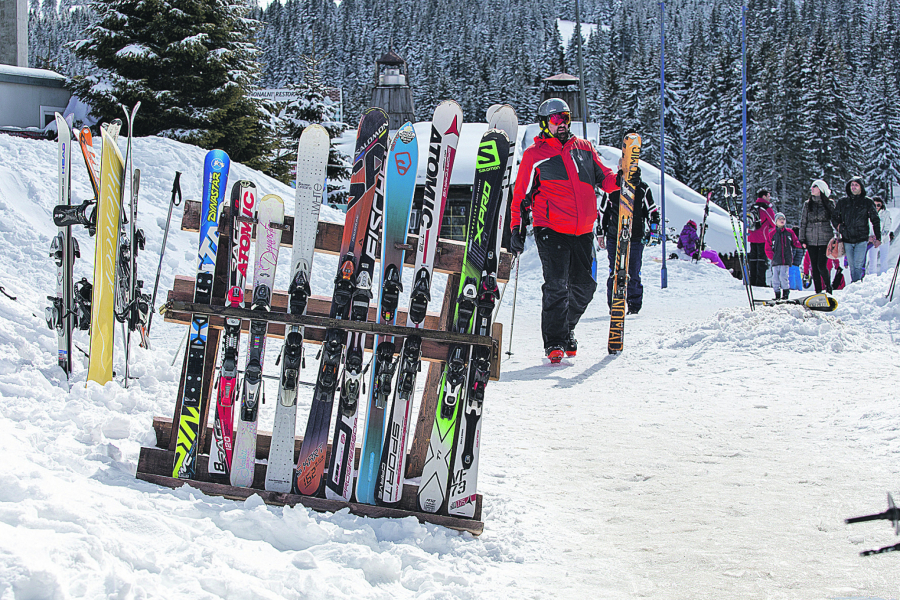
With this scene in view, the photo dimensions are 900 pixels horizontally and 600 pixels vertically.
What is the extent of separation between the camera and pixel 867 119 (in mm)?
57562

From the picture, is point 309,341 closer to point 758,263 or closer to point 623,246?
point 623,246

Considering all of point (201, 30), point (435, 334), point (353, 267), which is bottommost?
point (435, 334)

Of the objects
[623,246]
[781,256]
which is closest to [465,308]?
[623,246]

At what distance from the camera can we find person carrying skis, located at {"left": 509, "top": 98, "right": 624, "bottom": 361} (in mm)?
5918

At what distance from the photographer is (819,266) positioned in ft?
38.7

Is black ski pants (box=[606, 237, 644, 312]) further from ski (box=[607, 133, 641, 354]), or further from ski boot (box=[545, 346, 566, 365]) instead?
ski boot (box=[545, 346, 566, 365])

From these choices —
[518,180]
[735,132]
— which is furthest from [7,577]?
[735,132]

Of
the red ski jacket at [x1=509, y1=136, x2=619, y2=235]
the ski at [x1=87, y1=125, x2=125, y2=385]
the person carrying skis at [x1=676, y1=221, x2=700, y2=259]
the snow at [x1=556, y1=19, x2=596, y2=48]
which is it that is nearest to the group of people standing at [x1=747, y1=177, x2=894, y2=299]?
the person carrying skis at [x1=676, y1=221, x2=700, y2=259]

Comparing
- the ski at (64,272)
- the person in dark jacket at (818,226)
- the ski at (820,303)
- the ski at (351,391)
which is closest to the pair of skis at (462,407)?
the ski at (351,391)

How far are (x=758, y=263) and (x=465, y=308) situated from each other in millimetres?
14491

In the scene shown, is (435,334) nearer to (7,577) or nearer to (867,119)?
(7,577)

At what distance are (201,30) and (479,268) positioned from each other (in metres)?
16.9

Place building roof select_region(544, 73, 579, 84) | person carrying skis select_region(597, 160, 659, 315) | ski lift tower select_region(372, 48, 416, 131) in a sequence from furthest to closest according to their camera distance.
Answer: ski lift tower select_region(372, 48, 416, 131), building roof select_region(544, 73, 579, 84), person carrying skis select_region(597, 160, 659, 315)

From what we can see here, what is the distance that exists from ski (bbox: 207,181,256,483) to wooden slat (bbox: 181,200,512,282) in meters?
0.09
